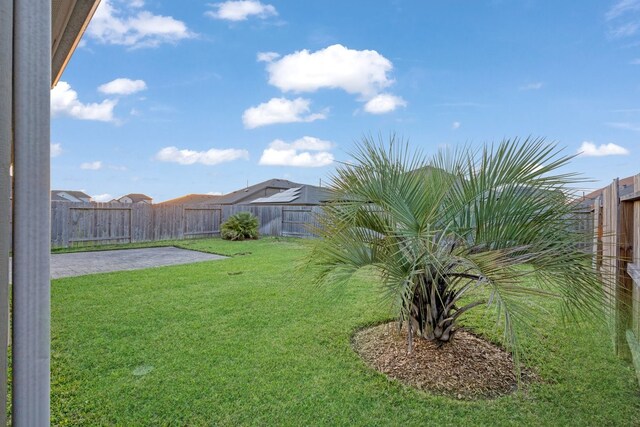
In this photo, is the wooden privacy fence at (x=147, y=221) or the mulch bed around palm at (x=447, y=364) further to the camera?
the wooden privacy fence at (x=147, y=221)

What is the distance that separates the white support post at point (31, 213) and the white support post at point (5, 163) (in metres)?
0.01

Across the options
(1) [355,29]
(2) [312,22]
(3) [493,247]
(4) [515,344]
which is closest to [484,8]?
(1) [355,29]

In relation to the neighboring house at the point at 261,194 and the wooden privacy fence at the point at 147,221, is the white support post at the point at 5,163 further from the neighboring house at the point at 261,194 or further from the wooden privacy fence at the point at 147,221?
the neighboring house at the point at 261,194

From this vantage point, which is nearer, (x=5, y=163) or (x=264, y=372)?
(x=5, y=163)

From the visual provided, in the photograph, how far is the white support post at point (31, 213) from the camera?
0.71 meters

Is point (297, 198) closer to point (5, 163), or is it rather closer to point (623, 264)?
point (623, 264)

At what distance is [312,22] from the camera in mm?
7742

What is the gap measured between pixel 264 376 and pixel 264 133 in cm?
1277

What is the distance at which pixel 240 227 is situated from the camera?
13.4 metres

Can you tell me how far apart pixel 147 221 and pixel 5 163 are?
13.1 metres

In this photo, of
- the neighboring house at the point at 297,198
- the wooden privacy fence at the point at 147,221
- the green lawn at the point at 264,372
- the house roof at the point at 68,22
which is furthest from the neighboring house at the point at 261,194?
the house roof at the point at 68,22

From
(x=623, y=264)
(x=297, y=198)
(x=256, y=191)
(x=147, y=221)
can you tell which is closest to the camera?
(x=623, y=264)

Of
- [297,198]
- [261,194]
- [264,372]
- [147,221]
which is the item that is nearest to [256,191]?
[261,194]

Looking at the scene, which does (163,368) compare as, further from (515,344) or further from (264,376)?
(515,344)
